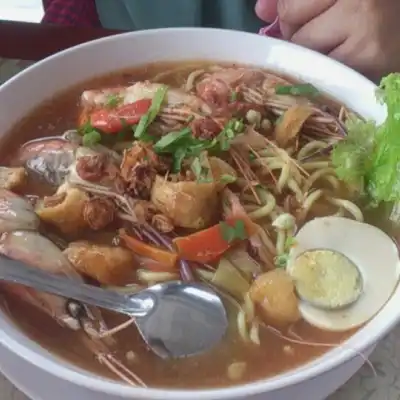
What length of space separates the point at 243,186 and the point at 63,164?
317 mm

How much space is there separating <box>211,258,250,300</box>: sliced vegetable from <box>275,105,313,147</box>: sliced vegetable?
342 mm

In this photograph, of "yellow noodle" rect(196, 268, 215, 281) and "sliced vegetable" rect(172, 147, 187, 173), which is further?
"sliced vegetable" rect(172, 147, 187, 173)

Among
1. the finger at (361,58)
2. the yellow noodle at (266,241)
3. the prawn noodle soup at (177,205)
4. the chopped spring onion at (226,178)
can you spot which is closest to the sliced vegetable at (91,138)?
the prawn noodle soup at (177,205)

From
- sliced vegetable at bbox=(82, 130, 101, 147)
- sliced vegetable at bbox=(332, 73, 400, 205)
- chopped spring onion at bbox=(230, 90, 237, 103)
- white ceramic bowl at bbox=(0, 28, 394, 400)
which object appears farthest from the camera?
chopped spring onion at bbox=(230, 90, 237, 103)

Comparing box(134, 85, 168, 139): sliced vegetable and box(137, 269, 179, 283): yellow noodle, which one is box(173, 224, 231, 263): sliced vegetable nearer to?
box(137, 269, 179, 283): yellow noodle

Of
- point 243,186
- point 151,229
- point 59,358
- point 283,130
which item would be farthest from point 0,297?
point 283,130

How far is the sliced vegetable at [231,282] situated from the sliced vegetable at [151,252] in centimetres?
7

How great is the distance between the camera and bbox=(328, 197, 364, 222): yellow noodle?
1.25 metres

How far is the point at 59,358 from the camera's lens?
1020 millimetres

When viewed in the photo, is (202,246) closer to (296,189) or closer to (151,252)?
(151,252)

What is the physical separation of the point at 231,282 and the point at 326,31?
2.23 feet

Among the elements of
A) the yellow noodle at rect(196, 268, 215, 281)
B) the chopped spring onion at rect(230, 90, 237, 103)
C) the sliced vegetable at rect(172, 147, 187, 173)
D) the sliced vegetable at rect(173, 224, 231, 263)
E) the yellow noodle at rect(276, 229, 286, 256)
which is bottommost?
the yellow noodle at rect(276, 229, 286, 256)

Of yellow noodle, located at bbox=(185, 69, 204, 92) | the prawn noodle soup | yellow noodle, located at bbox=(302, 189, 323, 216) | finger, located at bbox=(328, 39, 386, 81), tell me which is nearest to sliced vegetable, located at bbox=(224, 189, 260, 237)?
the prawn noodle soup

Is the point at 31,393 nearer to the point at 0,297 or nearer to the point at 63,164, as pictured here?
the point at 0,297
